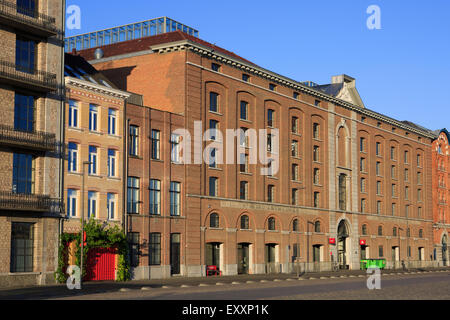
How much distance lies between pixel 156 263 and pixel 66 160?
12.6m

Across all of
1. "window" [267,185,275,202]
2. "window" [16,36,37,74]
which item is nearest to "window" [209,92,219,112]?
"window" [267,185,275,202]

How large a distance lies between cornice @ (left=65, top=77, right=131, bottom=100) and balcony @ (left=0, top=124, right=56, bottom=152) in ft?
14.4

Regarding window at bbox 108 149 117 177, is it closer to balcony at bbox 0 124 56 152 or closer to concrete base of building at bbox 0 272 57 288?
balcony at bbox 0 124 56 152

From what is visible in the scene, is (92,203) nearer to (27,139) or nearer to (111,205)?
(111,205)

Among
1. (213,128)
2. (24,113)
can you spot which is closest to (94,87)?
(24,113)

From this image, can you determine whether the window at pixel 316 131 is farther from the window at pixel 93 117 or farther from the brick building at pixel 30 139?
the brick building at pixel 30 139

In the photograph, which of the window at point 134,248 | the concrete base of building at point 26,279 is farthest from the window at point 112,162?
the concrete base of building at point 26,279

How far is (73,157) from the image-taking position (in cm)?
4988

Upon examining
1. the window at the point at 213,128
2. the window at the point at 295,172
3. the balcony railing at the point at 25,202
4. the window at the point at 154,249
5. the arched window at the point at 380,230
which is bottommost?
the window at the point at 154,249

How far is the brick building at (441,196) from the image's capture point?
373 feet

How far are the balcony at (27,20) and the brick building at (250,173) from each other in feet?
34.3

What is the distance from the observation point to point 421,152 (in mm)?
109938

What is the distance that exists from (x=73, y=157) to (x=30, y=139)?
465 centimetres

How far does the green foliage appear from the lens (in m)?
47.4
